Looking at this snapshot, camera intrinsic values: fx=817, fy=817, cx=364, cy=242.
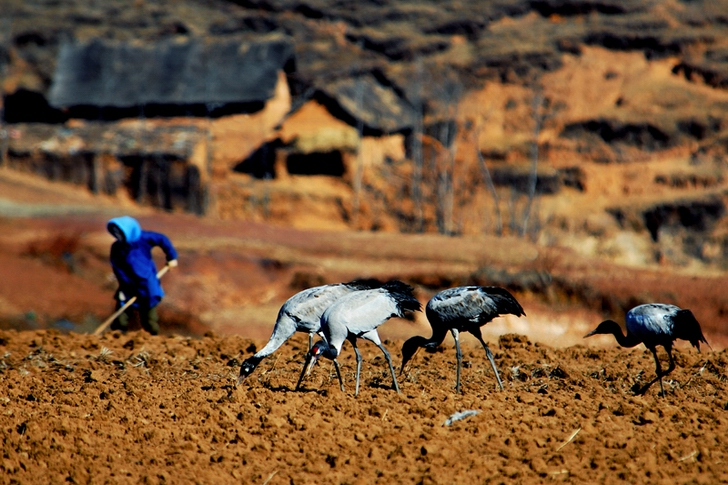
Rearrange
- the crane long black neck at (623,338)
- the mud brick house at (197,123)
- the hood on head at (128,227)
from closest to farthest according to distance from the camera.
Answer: the crane long black neck at (623,338)
the hood on head at (128,227)
the mud brick house at (197,123)

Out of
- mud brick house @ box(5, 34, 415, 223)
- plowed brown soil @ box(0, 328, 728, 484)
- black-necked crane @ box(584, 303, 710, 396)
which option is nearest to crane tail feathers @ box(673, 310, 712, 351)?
black-necked crane @ box(584, 303, 710, 396)

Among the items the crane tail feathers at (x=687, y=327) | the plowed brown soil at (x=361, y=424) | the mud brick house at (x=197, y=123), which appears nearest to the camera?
the plowed brown soil at (x=361, y=424)

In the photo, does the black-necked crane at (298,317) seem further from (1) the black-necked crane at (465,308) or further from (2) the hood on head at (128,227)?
(2) the hood on head at (128,227)

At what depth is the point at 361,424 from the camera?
7.50 metres

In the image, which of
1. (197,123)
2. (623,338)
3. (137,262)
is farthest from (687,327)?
(197,123)

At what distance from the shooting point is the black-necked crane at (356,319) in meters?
8.37

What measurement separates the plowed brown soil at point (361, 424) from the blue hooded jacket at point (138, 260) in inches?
80.5

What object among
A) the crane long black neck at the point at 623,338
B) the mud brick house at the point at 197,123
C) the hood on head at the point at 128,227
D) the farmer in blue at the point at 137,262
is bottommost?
the mud brick house at the point at 197,123

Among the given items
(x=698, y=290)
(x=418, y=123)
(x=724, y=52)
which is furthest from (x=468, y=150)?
(x=698, y=290)

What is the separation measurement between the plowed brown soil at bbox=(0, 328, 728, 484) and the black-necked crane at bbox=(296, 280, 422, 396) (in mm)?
400

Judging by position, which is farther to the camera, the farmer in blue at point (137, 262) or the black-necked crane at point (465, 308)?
the farmer in blue at point (137, 262)

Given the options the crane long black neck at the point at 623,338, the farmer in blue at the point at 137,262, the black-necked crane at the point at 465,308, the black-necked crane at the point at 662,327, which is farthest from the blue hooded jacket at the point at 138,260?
the black-necked crane at the point at 662,327

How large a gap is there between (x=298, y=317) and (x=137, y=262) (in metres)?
4.02

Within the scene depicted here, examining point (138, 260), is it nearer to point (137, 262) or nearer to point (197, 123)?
point (137, 262)
